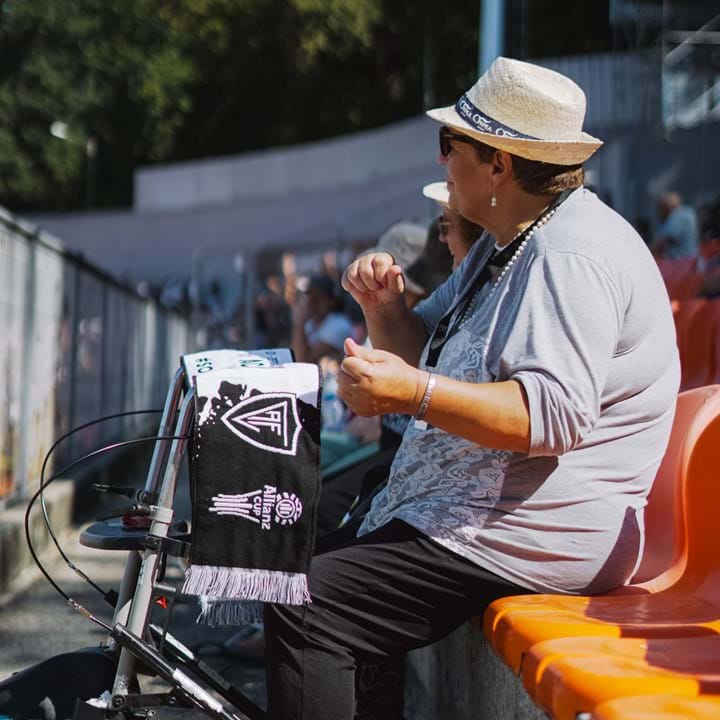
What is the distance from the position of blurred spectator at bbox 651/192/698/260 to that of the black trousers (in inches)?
326

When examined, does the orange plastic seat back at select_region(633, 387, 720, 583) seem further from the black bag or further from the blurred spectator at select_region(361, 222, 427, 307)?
the blurred spectator at select_region(361, 222, 427, 307)

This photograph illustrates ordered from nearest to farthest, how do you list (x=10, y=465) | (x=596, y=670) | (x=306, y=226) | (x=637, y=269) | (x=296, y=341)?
1. (x=596, y=670)
2. (x=637, y=269)
3. (x=10, y=465)
4. (x=296, y=341)
5. (x=306, y=226)

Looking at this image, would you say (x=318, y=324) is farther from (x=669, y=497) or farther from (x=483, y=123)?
(x=483, y=123)

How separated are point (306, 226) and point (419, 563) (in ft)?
102

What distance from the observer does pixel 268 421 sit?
245 centimetres

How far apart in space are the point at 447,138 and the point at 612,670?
1260 millimetres

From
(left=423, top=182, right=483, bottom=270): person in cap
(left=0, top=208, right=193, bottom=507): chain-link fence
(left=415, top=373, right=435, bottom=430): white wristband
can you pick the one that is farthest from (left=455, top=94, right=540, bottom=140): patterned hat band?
(left=0, top=208, right=193, bottom=507): chain-link fence

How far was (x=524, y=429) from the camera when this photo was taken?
7.76 feet

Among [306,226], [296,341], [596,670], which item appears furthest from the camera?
[306,226]

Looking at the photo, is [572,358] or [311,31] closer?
[572,358]

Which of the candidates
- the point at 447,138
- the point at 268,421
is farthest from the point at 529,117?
the point at 268,421

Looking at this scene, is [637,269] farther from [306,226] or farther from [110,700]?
[306,226]

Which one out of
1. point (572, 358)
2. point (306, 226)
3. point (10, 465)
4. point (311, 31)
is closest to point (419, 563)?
point (572, 358)

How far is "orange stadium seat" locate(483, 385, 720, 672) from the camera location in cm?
246
